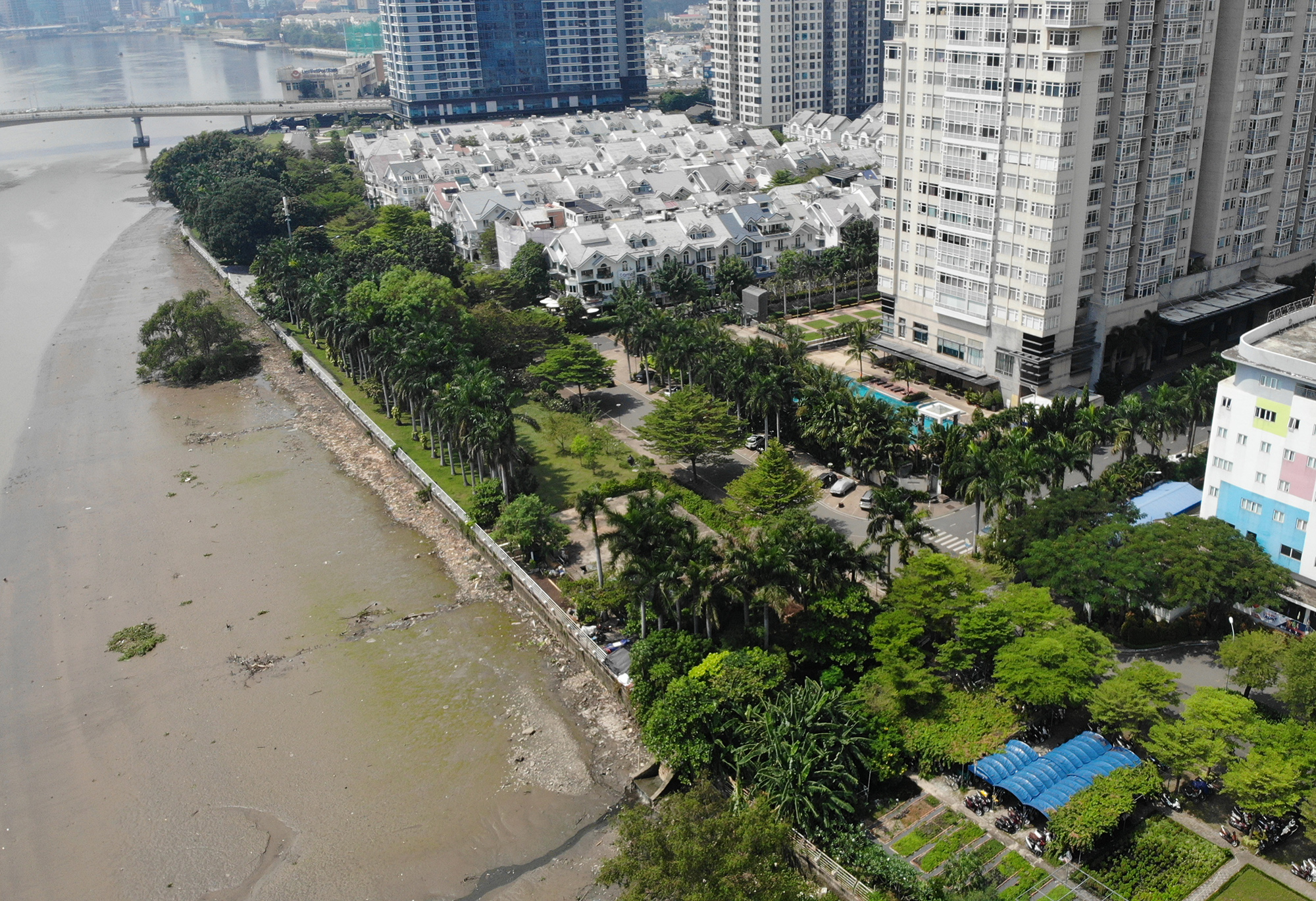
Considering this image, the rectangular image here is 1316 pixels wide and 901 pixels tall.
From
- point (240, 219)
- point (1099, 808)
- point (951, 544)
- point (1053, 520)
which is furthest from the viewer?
point (240, 219)

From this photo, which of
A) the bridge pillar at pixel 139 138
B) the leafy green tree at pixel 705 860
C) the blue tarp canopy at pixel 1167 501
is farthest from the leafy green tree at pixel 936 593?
the bridge pillar at pixel 139 138

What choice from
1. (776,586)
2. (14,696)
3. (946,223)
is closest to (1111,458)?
(946,223)

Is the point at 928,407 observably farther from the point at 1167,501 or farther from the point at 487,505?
the point at 487,505

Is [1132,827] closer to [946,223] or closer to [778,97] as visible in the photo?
[946,223]

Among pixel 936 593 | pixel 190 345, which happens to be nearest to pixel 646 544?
pixel 936 593

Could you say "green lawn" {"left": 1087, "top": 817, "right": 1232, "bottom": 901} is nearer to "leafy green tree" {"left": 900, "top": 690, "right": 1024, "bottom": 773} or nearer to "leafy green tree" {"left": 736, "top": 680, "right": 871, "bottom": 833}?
"leafy green tree" {"left": 900, "top": 690, "right": 1024, "bottom": 773}
